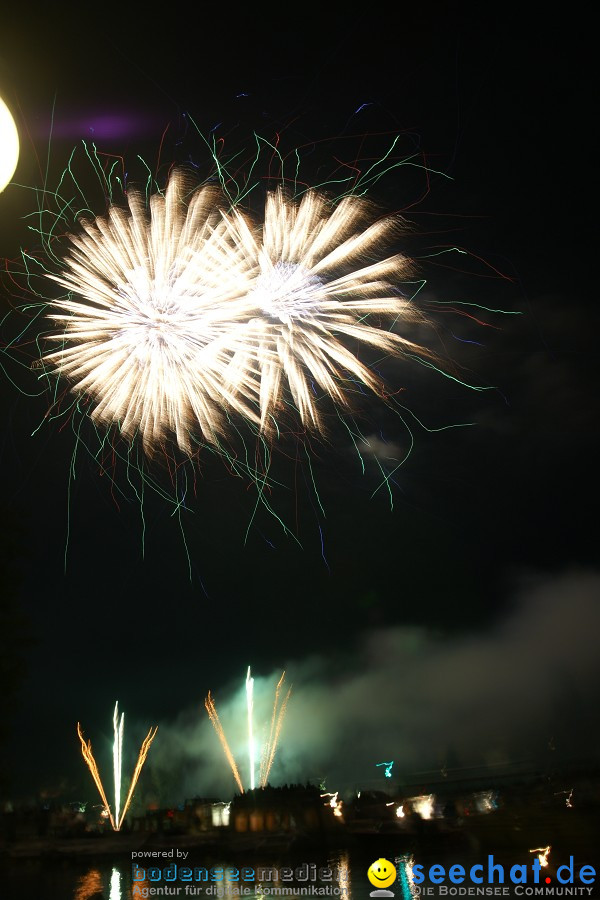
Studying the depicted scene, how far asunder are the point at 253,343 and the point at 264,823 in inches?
1469

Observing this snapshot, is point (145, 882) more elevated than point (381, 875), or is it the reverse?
point (381, 875)

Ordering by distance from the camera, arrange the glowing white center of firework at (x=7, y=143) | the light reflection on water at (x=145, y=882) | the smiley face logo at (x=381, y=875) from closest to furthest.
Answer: the glowing white center of firework at (x=7, y=143), the smiley face logo at (x=381, y=875), the light reflection on water at (x=145, y=882)

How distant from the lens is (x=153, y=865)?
38688 millimetres

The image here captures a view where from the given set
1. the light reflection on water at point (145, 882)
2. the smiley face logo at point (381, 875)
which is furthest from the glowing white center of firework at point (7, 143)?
the smiley face logo at point (381, 875)

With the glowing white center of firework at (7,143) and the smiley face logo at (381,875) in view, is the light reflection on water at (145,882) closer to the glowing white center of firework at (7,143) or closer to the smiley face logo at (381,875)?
the smiley face logo at (381,875)

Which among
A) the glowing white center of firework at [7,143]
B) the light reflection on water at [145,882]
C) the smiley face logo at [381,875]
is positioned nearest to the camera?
the glowing white center of firework at [7,143]

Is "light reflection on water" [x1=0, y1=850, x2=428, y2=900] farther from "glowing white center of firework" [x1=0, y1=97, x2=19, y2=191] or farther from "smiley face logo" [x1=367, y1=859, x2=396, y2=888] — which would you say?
"glowing white center of firework" [x1=0, y1=97, x2=19, y2=191]

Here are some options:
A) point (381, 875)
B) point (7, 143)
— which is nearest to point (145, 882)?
point (381, 875)

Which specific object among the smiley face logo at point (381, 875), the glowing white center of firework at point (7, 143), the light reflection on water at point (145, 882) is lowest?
the light reflection on water at point (145, 882)

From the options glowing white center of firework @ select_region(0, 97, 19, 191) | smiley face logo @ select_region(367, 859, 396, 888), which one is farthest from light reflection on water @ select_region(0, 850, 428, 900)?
glowing white center of firework @ select_region(0, 97, 19, 191)

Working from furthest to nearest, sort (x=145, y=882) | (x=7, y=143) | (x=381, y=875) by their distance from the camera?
(x=145, y=882) < (x=381, y=875) < (x=7, y=143)

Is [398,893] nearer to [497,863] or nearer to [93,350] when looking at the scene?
[497,863]

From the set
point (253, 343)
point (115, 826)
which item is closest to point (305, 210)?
point (253, 343)

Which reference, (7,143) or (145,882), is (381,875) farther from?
(7,143)
